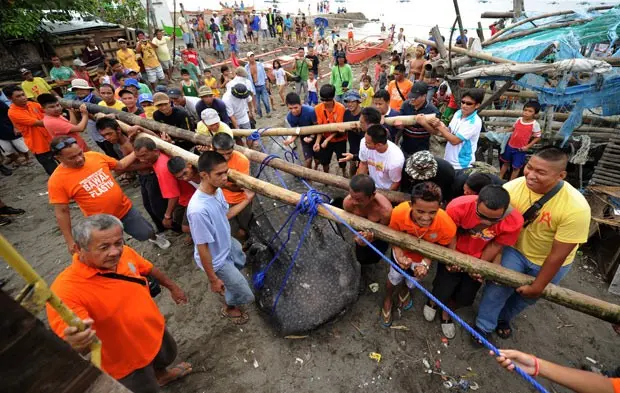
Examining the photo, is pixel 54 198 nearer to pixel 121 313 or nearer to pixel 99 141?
pixel 121 313

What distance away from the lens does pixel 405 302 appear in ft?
11.7

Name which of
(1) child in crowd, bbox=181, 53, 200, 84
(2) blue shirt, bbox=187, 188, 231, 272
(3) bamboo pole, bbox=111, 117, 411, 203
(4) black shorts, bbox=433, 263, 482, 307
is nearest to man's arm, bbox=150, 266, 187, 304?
(2) blue shirt, bbox=187, 188, 231, 272

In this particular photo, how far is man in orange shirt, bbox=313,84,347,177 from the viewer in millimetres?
5305

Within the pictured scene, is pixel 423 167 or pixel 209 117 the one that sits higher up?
pixel 209 117

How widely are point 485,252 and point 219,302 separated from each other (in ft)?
10.4

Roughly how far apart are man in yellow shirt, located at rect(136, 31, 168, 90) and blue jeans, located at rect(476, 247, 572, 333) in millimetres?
12326

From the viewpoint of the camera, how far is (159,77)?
1110 cm

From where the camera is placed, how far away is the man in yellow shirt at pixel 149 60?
10.3 m

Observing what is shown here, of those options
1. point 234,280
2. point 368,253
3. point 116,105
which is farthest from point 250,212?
point 116,105

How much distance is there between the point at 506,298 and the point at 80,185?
4.82 meters

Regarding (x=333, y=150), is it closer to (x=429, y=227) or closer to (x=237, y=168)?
(x=237, y=168)

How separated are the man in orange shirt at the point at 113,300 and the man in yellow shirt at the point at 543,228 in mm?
3123

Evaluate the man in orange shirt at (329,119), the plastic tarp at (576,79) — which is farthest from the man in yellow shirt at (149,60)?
the plastic tarp at (576,79)

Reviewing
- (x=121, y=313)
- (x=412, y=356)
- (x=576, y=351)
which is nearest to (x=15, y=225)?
(x=121, y=313)
